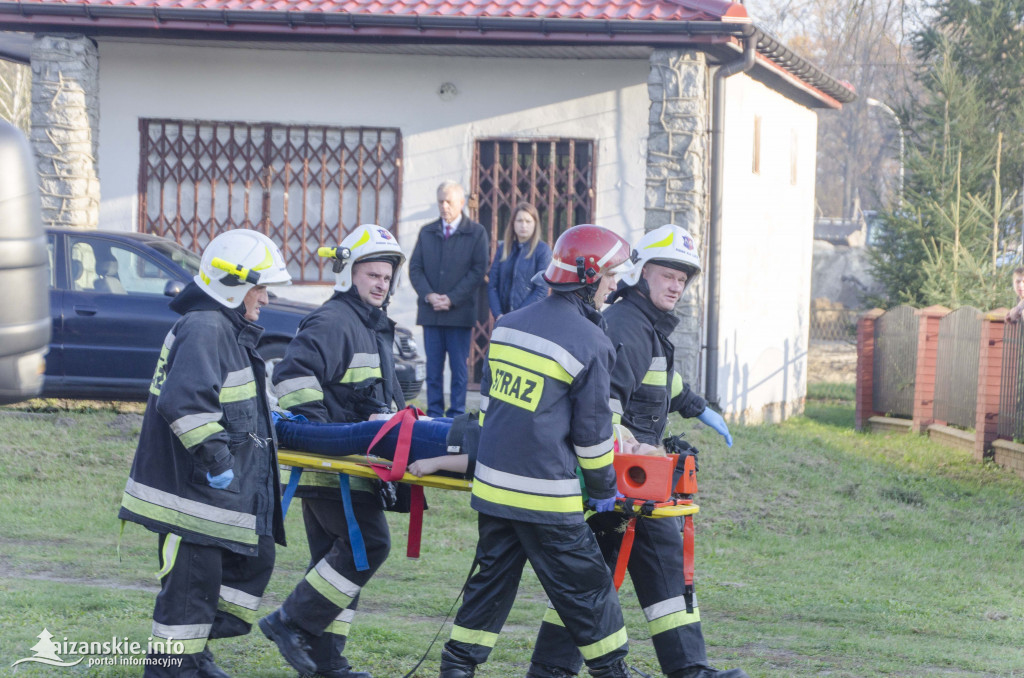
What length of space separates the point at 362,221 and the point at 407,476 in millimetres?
8046

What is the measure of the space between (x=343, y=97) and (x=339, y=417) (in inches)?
309

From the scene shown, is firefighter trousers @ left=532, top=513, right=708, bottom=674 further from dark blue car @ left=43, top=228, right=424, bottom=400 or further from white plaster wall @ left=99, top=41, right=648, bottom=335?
white plaster wall @ left=99, top=41, right=648, bottom=335

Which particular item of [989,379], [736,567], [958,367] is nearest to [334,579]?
[736,567]

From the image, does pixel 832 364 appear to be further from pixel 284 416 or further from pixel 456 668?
pixel 456 668

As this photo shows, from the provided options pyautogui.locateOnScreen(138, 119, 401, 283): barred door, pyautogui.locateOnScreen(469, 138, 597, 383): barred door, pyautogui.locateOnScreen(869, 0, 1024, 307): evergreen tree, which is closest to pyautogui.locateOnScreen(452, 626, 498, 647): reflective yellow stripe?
pyautogui.locateOnScreen(469, 138, 597, 383): barred door

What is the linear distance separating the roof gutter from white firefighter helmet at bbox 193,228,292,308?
732cm

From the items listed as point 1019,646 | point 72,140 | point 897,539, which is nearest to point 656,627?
point 1019,646

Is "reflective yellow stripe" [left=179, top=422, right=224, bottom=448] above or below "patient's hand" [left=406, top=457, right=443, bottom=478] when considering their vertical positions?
above

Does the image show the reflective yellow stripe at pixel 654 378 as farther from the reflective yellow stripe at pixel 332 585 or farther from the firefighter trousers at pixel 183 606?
the firefighter trousers at pixel 183 606

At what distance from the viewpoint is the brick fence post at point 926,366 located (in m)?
13.9

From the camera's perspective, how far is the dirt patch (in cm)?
2191

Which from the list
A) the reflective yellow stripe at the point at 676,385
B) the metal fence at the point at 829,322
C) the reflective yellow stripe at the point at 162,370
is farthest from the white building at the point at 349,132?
the metal fence at the point at 829,322

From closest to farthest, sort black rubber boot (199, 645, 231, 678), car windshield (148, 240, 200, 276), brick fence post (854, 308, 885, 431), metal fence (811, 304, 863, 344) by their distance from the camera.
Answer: black rubber boot (199, 645, 231, 678), car windshield (148, 240, 200, 276), brick fence post (854, 308, 885, 431), metal fence (811, 304, 863, 344)

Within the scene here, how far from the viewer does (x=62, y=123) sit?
11906 millimetres
